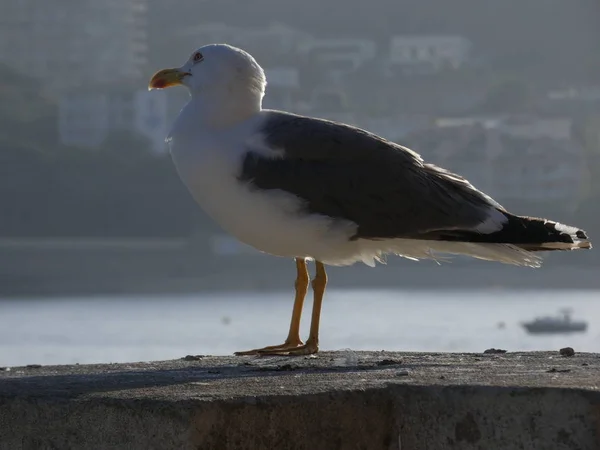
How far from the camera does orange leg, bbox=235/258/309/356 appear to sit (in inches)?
189

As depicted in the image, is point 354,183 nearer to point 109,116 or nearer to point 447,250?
point 447,250

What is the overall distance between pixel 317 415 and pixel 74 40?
44581 millimetres

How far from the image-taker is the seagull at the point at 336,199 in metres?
4.54

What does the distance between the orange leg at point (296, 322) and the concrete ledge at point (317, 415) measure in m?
1.43

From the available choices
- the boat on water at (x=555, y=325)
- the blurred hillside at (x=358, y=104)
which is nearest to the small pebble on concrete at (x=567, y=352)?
the boat on water at (x=555, y=325)

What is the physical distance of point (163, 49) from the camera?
41.3 meters

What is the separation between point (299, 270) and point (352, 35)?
141ft

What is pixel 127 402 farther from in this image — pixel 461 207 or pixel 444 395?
pixel 461 207

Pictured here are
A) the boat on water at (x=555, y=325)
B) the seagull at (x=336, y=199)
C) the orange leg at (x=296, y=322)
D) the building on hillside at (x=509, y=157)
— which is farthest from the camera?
the building on hillside at (x=509, y=157)

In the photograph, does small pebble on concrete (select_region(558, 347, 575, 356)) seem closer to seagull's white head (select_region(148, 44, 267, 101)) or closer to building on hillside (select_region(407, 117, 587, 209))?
seagull's white head (select_region(148, 44, 267, 101))

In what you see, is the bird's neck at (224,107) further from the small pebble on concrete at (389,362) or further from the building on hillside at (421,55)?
the building on hillside at (421,55)

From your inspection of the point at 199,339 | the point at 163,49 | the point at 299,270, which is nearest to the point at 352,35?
the point at 163,49

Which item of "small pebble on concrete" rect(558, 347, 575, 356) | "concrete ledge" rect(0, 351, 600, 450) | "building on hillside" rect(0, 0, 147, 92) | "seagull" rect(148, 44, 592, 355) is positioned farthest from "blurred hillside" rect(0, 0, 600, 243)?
"concrete ledge" rect(0, 351, 600, 450)

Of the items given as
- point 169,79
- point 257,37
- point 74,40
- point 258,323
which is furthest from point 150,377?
point 74,40
